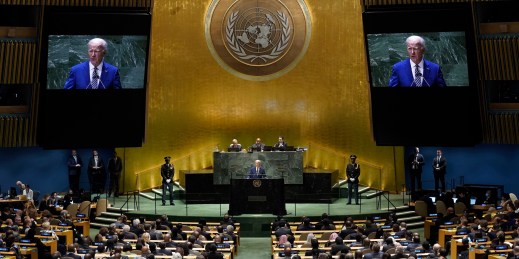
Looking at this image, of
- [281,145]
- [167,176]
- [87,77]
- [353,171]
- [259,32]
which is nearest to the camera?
[87,77]

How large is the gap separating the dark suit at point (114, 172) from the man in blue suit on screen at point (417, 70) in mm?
9663

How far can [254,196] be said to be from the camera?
86.7 ft

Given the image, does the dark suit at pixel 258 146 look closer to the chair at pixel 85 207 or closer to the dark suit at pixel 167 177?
the dark suit at pixel 167 177

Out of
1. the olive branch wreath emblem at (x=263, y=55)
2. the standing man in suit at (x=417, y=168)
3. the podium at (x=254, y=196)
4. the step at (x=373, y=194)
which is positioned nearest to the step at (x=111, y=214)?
the podium at (x=254, y=196)

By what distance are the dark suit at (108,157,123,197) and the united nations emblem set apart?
5.18m

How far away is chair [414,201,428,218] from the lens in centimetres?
2717

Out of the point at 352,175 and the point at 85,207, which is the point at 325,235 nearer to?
the point at 352,175

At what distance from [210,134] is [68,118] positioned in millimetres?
6476

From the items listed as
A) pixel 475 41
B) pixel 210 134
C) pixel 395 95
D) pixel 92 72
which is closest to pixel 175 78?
pixel 210 134

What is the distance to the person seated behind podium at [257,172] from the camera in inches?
1053

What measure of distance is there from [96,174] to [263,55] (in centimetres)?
724

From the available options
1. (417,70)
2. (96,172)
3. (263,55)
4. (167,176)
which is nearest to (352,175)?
(417,70)

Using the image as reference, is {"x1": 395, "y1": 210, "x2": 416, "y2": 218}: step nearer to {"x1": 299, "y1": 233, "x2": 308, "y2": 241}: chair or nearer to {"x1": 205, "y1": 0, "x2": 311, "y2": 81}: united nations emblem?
{"x1": 299, "y1": 233, "x2": 308, "y2": 241}: chair

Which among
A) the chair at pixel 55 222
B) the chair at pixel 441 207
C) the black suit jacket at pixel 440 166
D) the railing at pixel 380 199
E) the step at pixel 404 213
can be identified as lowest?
the chair at pixel 55 222
